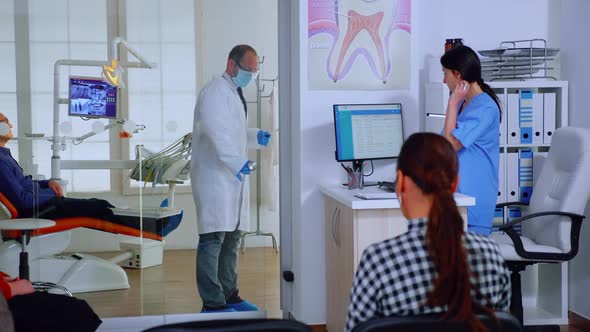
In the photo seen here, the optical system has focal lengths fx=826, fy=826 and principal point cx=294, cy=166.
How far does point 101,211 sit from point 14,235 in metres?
0.46

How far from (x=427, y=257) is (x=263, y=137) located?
2.66 meters

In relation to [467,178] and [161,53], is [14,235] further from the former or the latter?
[467,178]

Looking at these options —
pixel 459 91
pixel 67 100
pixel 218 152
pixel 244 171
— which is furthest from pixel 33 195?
pixel 459 91

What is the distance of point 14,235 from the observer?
Result: 14.2ft

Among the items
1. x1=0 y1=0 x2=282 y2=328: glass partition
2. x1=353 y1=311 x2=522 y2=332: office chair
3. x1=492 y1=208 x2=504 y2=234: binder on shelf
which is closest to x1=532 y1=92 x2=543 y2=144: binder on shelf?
x1=492 y1=208 x2=504 y2=234: binder on shelf

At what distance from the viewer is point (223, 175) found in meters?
4.45

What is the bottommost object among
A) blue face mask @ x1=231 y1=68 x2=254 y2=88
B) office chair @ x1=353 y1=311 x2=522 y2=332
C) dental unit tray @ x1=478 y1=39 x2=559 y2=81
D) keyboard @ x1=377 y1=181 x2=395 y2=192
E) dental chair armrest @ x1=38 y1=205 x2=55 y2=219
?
dental chair armrest @ x1=38 y1=205 x2=55 y2=219

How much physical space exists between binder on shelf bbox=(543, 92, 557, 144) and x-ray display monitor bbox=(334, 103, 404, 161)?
2.96ft

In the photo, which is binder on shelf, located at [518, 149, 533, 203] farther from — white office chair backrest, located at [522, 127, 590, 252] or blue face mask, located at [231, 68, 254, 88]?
blue face mask, located at [231, 68, 254, 88]

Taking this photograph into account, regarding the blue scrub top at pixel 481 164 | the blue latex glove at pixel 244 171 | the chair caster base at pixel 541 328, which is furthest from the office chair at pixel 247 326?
the chair caster base at pixel 541 328

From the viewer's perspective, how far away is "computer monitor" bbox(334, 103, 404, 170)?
13.6 ft

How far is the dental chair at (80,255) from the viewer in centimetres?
433

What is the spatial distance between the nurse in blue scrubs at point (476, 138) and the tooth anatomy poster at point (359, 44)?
533 mm

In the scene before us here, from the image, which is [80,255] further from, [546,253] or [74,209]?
[546,253]
